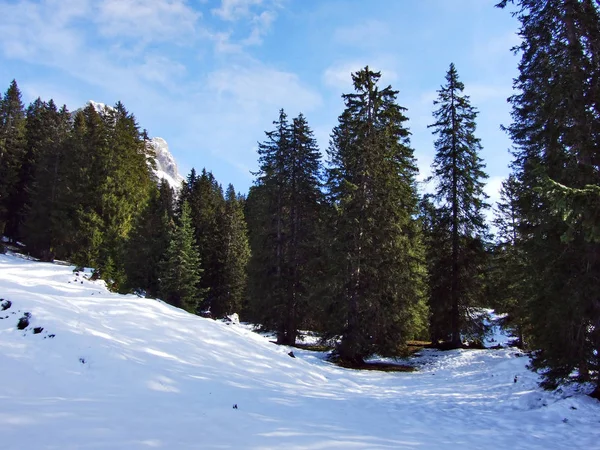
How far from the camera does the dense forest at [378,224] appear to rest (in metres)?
10.9

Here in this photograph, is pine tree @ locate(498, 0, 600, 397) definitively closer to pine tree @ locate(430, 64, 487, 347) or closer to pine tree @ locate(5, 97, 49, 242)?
pine tree @ locate(430, 64, 487, 347)

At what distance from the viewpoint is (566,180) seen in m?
10.9

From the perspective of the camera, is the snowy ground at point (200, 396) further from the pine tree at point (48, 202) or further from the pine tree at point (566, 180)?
the pine tree at point (48, 202)

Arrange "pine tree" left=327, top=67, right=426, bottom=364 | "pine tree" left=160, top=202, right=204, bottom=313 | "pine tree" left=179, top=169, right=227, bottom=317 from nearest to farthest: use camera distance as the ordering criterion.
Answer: "pine tree" left=327, top=67, right=426, bottom=364
"pine tree" left=160, top=202, right=204, bottom=313
"pine tree" left=179, top=169, right=227, bottom=317

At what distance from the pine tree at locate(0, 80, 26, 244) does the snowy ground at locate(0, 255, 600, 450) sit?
114 feet

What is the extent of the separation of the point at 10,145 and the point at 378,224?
142 ft

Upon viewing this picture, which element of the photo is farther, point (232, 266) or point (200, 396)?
point (232, 266)

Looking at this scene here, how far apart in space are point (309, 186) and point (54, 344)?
64.1ft

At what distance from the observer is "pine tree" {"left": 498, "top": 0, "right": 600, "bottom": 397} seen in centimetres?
1036

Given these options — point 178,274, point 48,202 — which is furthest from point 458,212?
point 48,202

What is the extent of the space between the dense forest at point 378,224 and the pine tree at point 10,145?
230 mm

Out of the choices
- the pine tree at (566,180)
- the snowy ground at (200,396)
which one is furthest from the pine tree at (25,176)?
the pine tree at (566,180)

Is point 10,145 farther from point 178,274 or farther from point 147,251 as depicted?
point 178,274

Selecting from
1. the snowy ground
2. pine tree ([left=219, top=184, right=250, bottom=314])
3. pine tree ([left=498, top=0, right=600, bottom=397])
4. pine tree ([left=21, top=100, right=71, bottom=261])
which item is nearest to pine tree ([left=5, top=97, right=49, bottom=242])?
pine tree ([left=21, top=100, right=71, bottom=261])
